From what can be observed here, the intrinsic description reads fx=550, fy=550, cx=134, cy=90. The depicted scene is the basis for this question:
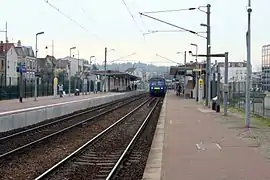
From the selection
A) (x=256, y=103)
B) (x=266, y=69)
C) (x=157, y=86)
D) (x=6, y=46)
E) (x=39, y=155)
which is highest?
(x=6, y=46)

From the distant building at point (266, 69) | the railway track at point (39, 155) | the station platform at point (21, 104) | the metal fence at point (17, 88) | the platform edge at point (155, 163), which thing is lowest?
the railway track at point (39, 155)

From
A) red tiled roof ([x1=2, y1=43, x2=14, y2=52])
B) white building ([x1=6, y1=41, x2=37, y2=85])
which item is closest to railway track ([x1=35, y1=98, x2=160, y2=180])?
white building ([x1=6, y1=41, x2=37, y2=85])

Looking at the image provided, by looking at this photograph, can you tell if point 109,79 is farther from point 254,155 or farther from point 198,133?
point 254,155

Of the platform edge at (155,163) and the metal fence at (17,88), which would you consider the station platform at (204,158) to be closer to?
the platform edge at (155,163)

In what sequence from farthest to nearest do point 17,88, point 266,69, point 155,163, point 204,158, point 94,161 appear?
point 17,88, point 266,69, point 94,161, point 204,158, point 155,163

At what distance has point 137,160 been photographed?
15.2 meters

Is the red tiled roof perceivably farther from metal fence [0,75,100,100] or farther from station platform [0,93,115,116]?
station platform [0,93,115,116]

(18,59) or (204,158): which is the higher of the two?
(18,59)

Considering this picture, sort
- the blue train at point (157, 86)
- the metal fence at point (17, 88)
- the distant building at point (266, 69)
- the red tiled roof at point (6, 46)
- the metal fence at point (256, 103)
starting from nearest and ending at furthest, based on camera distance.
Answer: the metal fence at point (256, 103), the distant building at point (266, 69), the metal fence at point (17, 88), the blue train at point (157, 86), the red tiled roof at point (6, 46)

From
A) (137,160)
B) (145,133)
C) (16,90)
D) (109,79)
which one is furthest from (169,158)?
(109,79)

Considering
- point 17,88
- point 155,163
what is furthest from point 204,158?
point 17,88

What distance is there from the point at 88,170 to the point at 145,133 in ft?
37.4

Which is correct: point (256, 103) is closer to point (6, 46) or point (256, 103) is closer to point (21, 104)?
point (21, 104)

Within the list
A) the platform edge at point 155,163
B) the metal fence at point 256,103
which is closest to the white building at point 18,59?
the metal fence at point 256,103
